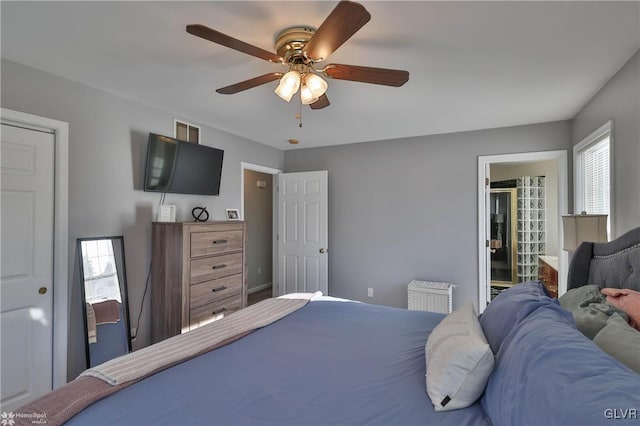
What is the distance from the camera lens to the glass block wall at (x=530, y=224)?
16.3ft

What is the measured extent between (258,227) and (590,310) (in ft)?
16.6

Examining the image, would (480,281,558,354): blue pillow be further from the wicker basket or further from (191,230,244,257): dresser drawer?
(191,230,244,257): dresser drawer

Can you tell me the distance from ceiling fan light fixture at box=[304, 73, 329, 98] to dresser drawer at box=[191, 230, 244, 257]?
1797 mm

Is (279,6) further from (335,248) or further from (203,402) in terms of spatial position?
(335,248)

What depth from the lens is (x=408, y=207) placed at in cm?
415

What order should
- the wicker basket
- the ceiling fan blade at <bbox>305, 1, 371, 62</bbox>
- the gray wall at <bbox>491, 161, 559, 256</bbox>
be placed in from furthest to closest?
the gray wall at <bbox>491, 161, 559, 256</bbox>, the wicker basket, the ceiling fan blade at <bbox>305, 1, 371, 62</bbox>

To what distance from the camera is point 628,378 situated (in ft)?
2.34

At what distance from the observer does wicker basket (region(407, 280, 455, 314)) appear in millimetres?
3660

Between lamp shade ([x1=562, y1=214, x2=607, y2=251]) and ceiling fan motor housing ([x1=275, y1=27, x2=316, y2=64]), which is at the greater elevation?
ceiling fan motor housing ([x1=275, y1=27, x2=316, y2=64])

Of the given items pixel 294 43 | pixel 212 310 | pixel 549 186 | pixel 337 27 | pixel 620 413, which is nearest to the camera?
pixel 620 413

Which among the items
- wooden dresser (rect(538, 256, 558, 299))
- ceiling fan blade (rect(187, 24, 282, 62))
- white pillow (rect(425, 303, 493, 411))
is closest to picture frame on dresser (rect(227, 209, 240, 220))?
ceiling fan blade (rect(187, 24, 282, 62))

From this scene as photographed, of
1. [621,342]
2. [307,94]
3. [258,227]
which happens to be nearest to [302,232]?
[258,227]

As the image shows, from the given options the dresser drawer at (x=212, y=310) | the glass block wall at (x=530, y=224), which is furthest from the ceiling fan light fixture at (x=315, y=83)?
the glass block wall at (x=530, y=224)

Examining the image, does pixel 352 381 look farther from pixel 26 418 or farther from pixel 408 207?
pixel 408 207
